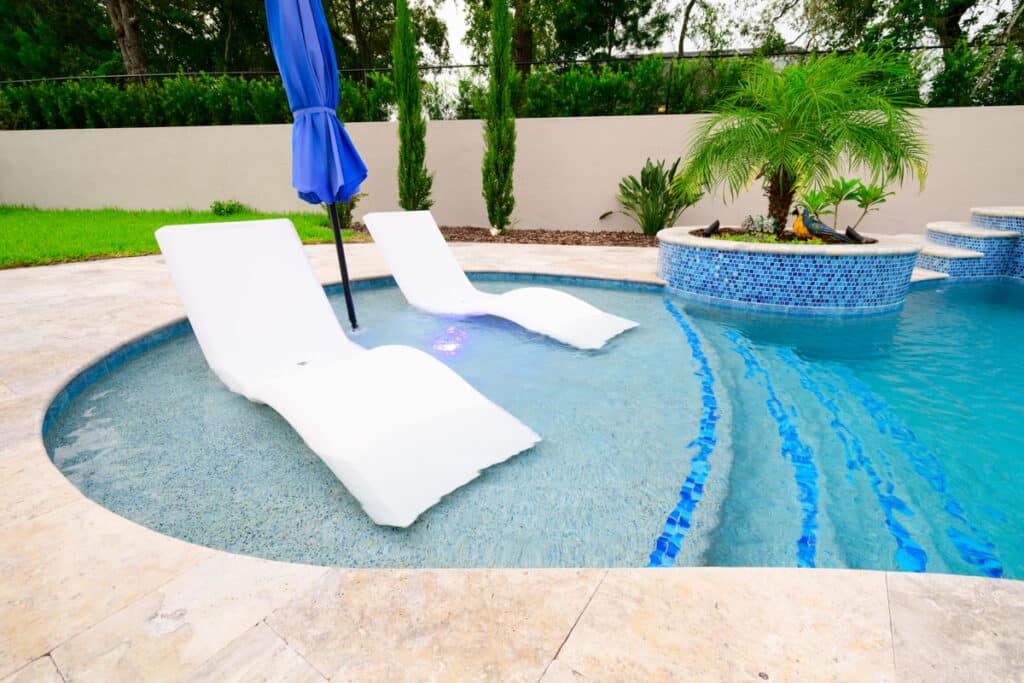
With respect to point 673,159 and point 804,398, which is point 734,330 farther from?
point 673,159

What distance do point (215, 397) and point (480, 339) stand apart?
2175 mm

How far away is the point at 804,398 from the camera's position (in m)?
3.49

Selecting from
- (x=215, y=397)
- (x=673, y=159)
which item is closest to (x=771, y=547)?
(x=215, y=397)

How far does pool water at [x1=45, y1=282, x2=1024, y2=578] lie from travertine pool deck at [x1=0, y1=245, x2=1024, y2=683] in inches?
16.2

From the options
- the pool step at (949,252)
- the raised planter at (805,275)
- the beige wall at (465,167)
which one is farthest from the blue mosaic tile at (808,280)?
the beige wall at (465,167)

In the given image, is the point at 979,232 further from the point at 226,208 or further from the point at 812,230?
the point at 226,208

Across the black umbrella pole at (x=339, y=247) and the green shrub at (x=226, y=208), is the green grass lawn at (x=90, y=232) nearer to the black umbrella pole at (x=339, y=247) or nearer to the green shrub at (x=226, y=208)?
the green shrub at (x=226, y=208)

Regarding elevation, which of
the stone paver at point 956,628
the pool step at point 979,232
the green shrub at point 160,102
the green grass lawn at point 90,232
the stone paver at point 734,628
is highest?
the green shrub at point 160,102

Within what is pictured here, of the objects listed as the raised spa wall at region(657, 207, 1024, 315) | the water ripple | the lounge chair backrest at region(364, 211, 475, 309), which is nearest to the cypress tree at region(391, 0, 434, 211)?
the lounge chair backrest at region(364, 211, 475, 309)

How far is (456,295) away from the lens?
18.1 ft

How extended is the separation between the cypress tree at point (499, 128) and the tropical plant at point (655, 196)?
2508 millimetres

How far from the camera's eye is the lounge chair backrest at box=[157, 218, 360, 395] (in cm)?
333

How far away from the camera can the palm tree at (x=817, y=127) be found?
18.5 ft

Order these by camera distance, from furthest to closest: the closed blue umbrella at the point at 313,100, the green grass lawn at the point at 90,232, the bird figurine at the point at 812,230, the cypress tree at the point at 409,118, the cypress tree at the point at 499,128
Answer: the cypress tree at the point at 409,118, the cypress tree at the point at 499,128, the green grass lawn at the point at 90,232, the bird figurine at the point at 812,230, the closed blue umbrella at the point at 313,100
